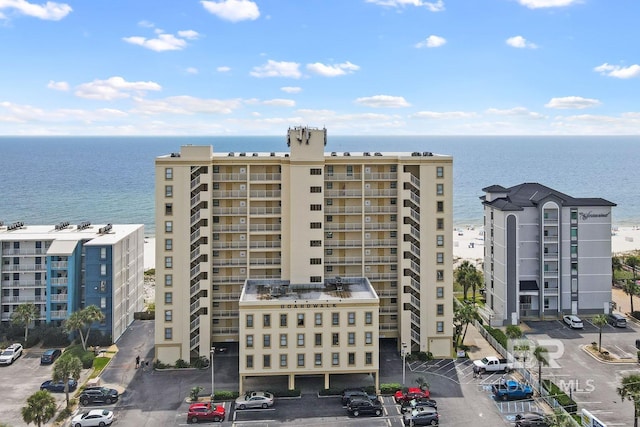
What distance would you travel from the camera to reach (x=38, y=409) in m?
42.2

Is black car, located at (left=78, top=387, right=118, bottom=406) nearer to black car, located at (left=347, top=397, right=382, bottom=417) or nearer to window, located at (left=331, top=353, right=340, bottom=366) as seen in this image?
window, located at (left=331, top=353, right=340, bottom=366)

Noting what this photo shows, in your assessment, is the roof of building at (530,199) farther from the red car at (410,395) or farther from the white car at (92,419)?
the white car at (92,419)

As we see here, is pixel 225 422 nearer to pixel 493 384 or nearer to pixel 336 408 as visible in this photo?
pixel 336 408

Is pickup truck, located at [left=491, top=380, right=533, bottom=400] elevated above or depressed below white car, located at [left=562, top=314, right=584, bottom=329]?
below

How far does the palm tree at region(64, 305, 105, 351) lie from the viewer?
200 ft

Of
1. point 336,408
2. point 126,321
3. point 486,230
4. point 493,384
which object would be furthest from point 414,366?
point 126,321

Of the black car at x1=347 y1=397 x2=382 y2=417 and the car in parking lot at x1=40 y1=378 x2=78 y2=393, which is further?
the car in parking lot at x1=40 y1=378 x2=78 y2=393

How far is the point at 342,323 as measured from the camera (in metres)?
54.4

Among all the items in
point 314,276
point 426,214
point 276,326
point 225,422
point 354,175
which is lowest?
point 225,422

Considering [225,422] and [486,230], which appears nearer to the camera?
[225,422]

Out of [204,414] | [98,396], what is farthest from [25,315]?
[204,414]

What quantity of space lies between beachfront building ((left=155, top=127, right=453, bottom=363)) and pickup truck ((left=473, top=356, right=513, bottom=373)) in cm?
503

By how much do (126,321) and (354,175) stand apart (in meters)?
36.4

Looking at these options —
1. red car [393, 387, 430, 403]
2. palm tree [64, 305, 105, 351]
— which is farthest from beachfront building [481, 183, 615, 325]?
palm tree [64, 305, 105, 351]
